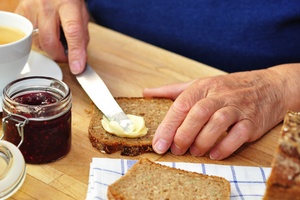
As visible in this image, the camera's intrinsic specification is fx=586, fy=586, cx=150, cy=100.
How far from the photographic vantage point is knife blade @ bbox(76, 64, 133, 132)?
178 cm

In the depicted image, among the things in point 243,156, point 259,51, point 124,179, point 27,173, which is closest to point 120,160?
point 124,179

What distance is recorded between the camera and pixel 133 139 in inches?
67.8

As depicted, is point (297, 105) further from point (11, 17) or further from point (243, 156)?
point (11, 17)

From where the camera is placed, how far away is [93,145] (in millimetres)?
1726

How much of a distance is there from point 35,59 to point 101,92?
33 cm

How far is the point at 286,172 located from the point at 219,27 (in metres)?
1.25

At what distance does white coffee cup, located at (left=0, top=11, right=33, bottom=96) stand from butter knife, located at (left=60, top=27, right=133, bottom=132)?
0.71 feet

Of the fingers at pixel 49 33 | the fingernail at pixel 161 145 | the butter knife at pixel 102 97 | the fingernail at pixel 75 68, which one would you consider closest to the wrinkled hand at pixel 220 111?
the fingernail at pixel 161 145

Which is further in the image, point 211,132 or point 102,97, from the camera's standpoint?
point 102,97

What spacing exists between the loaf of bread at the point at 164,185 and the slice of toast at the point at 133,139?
12cm

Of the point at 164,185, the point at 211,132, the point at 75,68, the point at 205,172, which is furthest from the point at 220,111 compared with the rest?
the point at 75,68

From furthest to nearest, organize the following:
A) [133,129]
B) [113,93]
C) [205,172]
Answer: [113,93] → [133,129] → [205,172]

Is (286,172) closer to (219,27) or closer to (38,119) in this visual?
(38,119)

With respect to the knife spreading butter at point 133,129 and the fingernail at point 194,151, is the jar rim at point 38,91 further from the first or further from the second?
the fingernail at point 194,151
